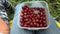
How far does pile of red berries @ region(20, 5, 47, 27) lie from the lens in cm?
113

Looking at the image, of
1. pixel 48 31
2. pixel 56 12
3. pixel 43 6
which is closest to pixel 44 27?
pixel 48 31

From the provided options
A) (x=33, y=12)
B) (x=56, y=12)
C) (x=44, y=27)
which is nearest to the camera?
(x=44, y=27)

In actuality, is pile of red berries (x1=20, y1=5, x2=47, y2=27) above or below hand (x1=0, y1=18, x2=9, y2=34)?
above

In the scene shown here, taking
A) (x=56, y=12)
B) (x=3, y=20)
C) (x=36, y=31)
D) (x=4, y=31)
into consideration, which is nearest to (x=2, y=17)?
(x=3, y=20)

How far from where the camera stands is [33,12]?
126 centimetres

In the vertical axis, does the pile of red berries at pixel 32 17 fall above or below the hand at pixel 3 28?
above

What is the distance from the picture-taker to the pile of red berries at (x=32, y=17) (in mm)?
1130

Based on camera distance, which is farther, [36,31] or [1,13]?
[1,13]

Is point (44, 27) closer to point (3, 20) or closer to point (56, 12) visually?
point (3, 20)

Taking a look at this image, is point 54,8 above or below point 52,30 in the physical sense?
above

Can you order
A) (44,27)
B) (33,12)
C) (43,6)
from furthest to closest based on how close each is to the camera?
(43,6)
(33,12)
(44,27)

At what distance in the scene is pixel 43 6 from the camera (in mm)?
1360

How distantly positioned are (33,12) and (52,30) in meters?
0.20

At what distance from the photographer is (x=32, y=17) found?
3.92 feet
